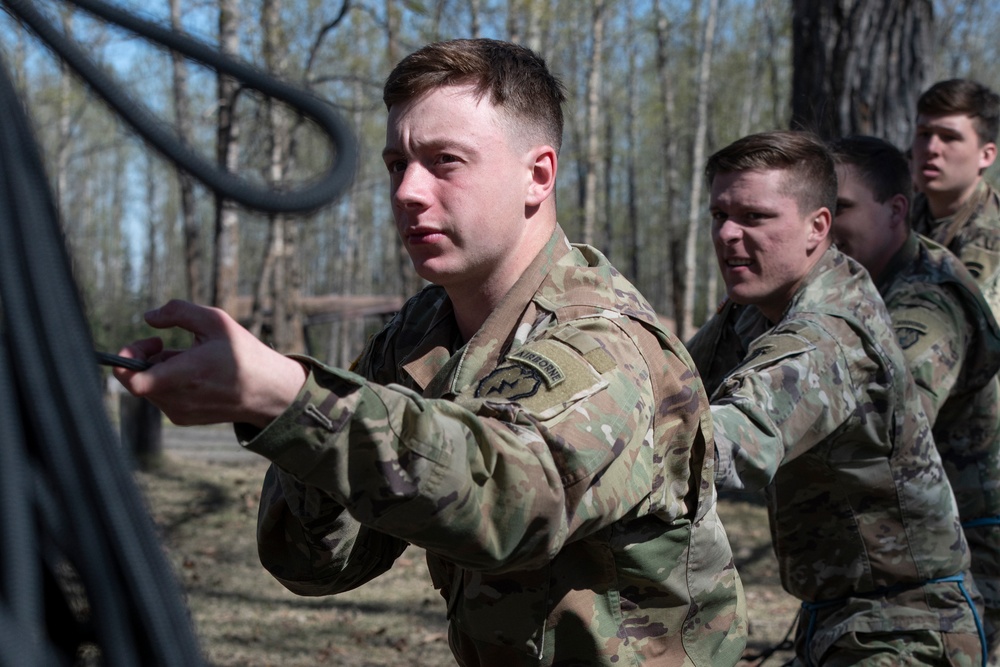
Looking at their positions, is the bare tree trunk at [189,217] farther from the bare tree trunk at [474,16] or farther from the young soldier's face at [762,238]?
the young soldier's face at [762,238]

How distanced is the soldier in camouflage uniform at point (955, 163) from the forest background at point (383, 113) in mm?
747

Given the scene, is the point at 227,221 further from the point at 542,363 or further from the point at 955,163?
the point at 542,363

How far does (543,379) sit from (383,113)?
37.2m

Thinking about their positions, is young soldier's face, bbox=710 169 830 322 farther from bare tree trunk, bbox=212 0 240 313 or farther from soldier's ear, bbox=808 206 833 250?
bare tree trunk, bbox=212 0 240 313

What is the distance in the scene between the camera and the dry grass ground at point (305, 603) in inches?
236

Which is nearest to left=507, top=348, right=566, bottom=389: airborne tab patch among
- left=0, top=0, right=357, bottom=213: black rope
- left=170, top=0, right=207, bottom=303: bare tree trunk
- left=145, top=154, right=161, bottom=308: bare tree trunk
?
left=0, top=0, right=357, bottom=213: black rope

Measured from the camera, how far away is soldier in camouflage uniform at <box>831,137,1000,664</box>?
3.79m

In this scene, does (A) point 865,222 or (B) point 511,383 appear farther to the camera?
(A) point 865,222

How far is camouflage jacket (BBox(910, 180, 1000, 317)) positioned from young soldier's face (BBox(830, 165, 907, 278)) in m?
0.97

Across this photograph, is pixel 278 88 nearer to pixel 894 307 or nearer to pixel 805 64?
pixel 894 307

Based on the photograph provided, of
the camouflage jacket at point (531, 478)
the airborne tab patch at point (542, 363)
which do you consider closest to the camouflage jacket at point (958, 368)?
the camouflage jacket at point (531, 478)

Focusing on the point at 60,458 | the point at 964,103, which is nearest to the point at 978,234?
the point at 964,103

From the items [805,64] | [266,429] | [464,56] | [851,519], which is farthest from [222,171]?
[805,64]

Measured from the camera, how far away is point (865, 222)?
4027 mm
